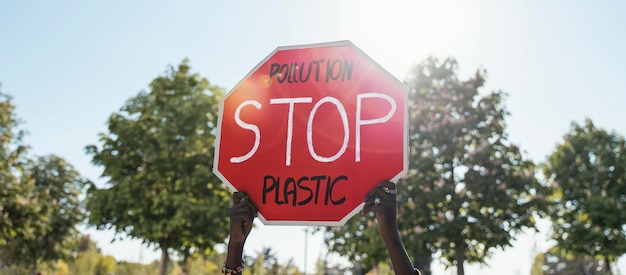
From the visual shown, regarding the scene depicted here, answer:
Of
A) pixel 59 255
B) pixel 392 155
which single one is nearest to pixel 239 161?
pixel 392 155

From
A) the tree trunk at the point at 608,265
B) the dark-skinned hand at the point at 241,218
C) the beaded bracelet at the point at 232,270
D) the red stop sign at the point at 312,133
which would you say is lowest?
the beaded bracelet at the point at 232,270

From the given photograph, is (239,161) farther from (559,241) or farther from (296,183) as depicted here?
(559,241)

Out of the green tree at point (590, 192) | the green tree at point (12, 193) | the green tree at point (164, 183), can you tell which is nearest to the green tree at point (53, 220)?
the green tree at point (12, 193)

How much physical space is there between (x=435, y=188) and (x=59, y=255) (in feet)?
93.7

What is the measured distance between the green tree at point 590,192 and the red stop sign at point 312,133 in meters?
25.7

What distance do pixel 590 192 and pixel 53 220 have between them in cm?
3609

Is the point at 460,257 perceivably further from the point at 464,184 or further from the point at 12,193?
the point at 12,193

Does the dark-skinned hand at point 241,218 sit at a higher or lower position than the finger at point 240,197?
lower

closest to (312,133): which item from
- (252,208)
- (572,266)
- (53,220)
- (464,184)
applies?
(252,208)

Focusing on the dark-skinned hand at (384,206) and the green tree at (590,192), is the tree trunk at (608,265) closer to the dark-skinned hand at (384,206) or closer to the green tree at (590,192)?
the green tree at (590,192)

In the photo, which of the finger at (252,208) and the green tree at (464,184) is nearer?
the finger at (252,208)

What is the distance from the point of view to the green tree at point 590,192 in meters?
25.6

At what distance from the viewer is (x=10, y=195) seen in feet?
76.2

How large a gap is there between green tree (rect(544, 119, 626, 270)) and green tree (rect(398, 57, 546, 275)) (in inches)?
322
